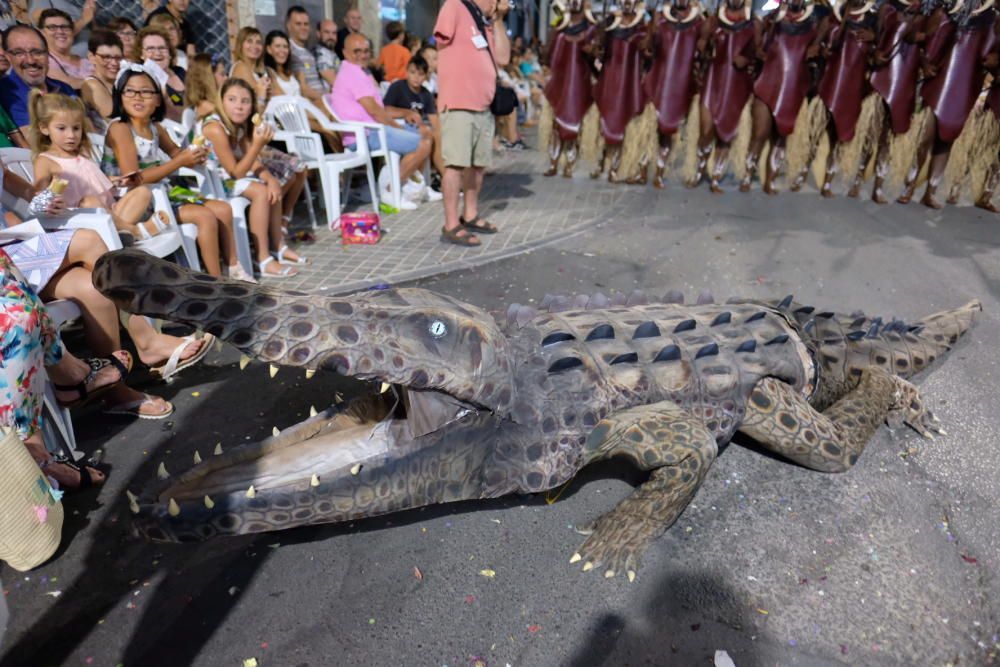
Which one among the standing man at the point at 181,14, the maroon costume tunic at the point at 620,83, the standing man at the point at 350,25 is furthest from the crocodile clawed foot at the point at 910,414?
Answer: the standing man at the point at 350,25

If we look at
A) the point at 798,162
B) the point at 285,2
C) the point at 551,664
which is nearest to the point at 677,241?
the point at 798,162

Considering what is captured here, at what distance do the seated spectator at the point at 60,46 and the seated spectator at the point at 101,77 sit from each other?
0.99 feet

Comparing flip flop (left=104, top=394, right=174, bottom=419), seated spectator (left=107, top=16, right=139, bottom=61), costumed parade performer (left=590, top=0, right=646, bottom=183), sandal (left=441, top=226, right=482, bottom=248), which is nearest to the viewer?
flip flop (left=104, top=394, right=174, bottom=419)

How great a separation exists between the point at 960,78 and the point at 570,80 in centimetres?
437

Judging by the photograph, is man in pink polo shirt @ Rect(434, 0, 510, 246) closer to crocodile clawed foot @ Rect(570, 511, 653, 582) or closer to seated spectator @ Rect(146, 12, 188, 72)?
seated spectator @ Rect(146, 12, 188, 72)

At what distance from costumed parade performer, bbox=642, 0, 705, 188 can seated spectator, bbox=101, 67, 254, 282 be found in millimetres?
5540

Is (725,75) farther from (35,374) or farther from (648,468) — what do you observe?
(35,374)

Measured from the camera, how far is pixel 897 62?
710cm

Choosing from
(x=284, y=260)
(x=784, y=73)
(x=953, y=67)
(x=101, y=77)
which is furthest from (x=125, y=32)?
(x=953, y=67)

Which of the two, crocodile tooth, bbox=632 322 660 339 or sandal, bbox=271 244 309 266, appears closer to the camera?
crocodile tooth, bbox=632 322 660 339

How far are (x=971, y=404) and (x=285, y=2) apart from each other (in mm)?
9052

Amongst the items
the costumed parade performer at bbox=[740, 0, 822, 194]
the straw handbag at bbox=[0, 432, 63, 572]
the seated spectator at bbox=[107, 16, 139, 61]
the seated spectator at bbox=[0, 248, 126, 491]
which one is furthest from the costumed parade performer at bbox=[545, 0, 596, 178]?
the straw handbag at bbox=[0, 432, 63, 572]

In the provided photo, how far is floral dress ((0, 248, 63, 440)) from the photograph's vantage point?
217 cm

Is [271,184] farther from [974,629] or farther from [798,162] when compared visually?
[798,162]
